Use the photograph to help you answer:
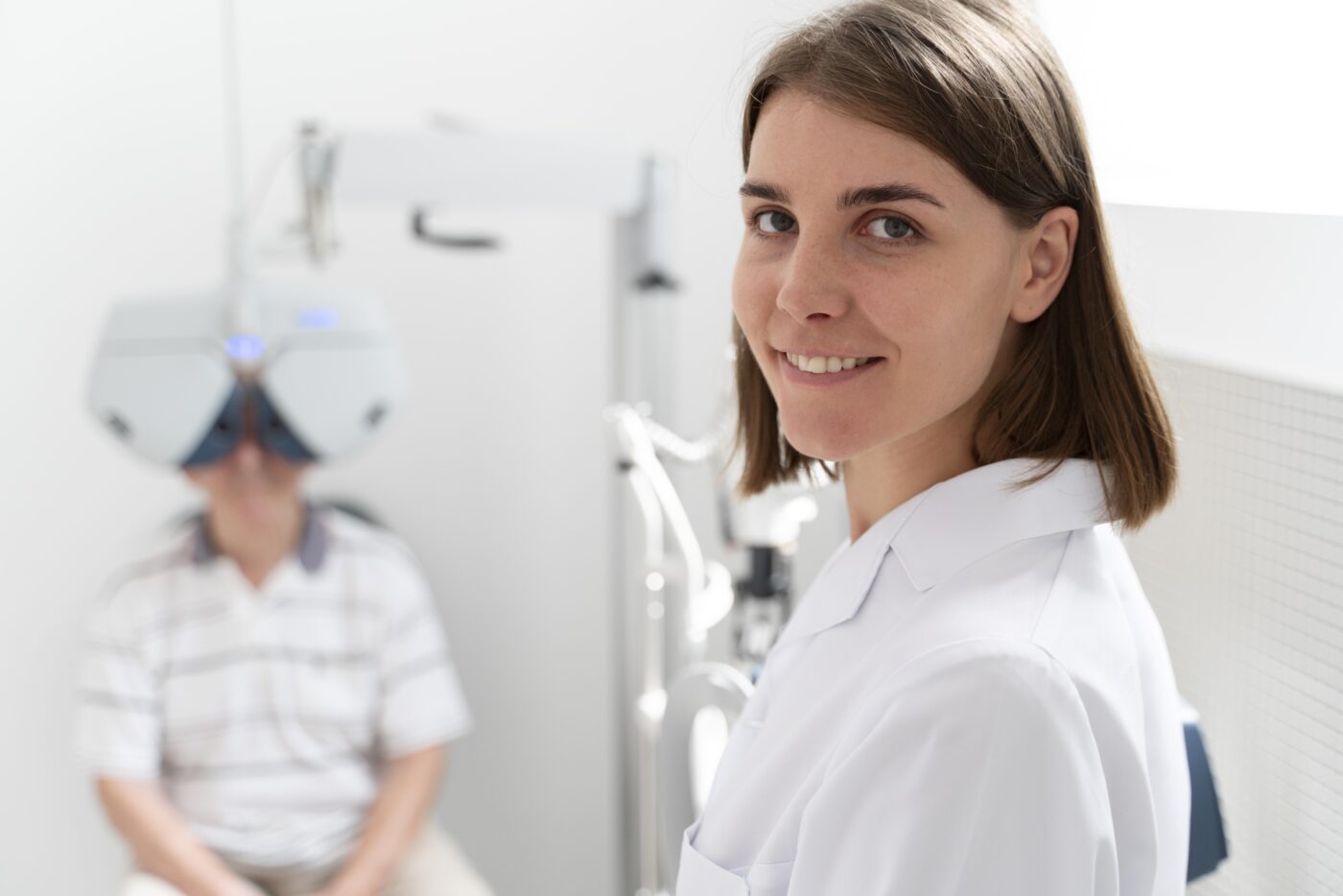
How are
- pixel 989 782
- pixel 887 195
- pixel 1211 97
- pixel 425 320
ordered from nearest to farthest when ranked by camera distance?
pixel 989 782 < pixel 887 195 < pixel 1211 97 < pixel 425 320

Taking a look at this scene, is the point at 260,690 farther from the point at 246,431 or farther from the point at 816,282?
the point at 816,282

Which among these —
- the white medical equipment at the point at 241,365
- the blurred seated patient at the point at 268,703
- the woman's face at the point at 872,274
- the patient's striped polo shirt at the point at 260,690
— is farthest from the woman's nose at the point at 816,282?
the patient's striped polo shirt at the point at 260,690

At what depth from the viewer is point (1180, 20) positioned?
1227mm

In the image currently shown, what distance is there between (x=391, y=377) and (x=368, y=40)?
1.05 m

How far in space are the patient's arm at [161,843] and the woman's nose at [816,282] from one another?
1.52 metres

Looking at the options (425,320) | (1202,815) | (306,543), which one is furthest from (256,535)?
(1202,815)

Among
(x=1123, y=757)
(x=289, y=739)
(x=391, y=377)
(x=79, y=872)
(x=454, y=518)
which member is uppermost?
(x=391, y=377)

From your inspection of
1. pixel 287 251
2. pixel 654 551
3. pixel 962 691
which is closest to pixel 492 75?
pixel 287 251

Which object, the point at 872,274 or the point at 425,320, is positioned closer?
the point at 872,274

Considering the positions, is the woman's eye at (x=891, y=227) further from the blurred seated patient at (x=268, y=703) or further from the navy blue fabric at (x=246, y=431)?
the blurred seated patient at (x=268, y=703)

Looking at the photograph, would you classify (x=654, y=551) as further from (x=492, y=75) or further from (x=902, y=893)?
(x=902, y=893)

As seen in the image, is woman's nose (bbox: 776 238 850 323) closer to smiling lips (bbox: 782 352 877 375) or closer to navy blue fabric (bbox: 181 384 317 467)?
smiling lips (bbox: 782 352 877 375)

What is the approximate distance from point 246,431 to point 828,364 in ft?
3.51

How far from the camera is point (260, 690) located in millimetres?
2041
